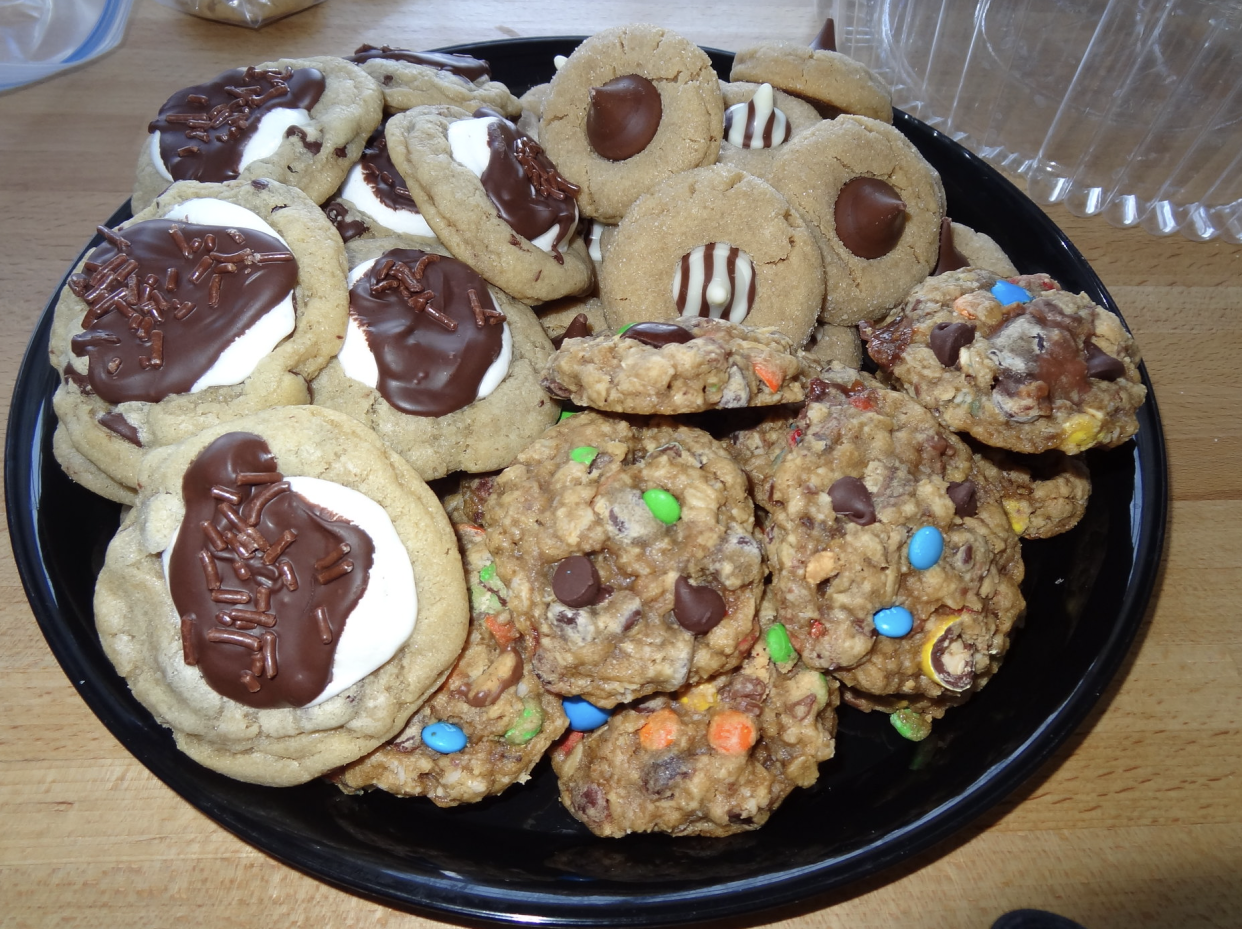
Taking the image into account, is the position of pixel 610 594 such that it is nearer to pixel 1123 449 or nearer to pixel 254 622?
pixel 254 622

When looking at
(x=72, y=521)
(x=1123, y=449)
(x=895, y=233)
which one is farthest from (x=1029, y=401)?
(x=72, y=521)

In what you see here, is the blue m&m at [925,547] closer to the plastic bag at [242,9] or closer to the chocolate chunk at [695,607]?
the chocolate chunk at [695,607]

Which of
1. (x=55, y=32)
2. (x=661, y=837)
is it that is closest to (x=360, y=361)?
(x=661, y=837)

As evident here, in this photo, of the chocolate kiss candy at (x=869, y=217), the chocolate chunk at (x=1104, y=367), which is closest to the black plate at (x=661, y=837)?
the chocolate chunk at (x=1104, y=367)

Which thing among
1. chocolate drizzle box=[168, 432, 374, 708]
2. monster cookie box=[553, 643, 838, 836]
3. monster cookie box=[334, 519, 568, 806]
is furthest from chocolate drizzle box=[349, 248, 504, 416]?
monster cookie box=[553, 643, 838, 836]

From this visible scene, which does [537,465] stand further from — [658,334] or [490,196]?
[490,196]
